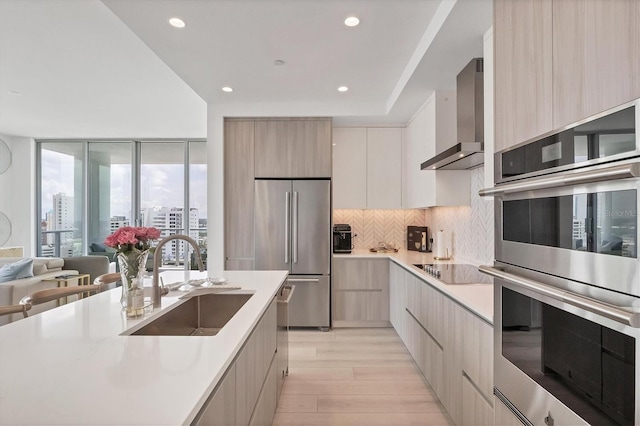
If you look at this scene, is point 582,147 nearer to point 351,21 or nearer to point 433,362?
point 351,21

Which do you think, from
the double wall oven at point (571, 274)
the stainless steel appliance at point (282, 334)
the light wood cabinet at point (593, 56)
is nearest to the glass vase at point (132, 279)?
the stainless steel appliance at point (282, 334)

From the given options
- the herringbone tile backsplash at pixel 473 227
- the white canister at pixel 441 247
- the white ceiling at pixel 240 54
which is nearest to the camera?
the white ceiling at pixel 240 54

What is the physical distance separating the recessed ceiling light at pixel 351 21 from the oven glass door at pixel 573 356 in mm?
1905

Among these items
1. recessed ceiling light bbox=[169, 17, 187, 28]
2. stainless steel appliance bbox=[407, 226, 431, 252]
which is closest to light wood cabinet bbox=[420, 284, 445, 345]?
stainless steel appliance bbox=[407, 226, 431, 252]

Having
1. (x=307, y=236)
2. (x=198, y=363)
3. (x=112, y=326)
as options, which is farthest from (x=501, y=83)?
(x=307, y=236)

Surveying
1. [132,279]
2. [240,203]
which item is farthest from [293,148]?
[132,279]

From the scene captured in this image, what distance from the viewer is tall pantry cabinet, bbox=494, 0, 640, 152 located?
2.58 feet

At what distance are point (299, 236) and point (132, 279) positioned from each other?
2480 millimetres

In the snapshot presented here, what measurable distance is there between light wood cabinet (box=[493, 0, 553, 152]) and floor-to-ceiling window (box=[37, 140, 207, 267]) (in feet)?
19.0

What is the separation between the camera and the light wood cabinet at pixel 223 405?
2.88 feet

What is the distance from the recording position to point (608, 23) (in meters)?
0.82

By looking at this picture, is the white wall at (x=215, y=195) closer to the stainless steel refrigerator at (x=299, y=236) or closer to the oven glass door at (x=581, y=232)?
the stainless steel refrigerator at (x=299, y=236)

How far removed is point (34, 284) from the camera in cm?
415

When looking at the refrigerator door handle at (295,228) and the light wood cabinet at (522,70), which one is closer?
the light wood cabinet at (522,70)
